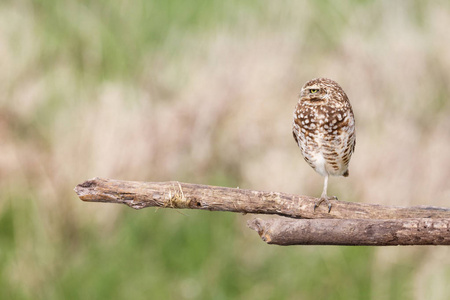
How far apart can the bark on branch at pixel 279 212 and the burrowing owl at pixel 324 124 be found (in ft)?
0.86

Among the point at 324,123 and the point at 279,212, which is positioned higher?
the point at 324,123

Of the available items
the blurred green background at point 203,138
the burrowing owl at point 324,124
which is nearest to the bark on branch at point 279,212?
the burrowing owl at point 324,124

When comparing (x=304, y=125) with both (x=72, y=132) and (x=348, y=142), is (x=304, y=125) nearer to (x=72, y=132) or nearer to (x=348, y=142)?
(x=348, y=142)

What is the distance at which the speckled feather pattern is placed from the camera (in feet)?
7.91

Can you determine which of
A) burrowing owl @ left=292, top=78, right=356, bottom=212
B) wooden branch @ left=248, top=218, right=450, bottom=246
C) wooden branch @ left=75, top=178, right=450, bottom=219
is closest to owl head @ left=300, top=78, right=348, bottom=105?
burrowing owl @ left=292, top=78, right=356, bottom=212

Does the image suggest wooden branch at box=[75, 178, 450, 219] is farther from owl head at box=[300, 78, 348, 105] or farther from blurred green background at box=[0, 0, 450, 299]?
blurred green background at box=[0, 0, 450, 299]

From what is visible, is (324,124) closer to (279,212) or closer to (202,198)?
(279,212)

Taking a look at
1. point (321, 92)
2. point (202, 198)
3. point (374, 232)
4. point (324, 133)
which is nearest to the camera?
point (374, 232)

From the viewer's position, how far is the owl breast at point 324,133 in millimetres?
2461

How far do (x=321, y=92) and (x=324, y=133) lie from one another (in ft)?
0.58

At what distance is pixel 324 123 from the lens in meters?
2.47

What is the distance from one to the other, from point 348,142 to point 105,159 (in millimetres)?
2256

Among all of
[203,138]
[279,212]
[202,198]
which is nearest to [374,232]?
[279,212]

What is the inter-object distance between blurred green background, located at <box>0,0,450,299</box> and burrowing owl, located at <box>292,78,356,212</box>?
174 cm
